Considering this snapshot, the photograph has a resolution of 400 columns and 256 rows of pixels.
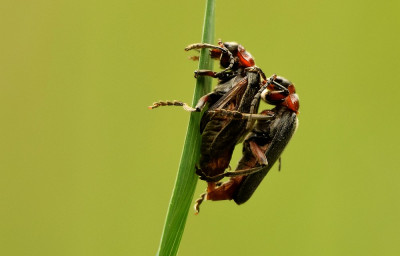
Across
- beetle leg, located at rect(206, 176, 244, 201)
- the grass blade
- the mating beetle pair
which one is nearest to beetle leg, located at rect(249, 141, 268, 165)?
the mating beetle pair

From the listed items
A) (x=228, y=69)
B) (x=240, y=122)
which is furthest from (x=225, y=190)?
(x=228, y=69)

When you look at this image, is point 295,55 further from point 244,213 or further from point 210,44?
point 210,44

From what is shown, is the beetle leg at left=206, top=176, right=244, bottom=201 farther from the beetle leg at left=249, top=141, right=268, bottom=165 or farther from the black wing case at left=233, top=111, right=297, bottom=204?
the beetle leg at left=249, top=141, right=268, bottom=165

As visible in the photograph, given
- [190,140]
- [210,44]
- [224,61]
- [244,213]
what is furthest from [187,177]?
[244,213]

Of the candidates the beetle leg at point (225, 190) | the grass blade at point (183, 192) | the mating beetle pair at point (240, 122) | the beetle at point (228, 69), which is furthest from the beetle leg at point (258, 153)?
the grass blade at point (183, 192)

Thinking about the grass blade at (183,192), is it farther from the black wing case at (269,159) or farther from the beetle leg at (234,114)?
the black wing case at (269,159)

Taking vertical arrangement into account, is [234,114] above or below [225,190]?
above

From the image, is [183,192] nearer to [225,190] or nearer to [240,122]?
[240,122]

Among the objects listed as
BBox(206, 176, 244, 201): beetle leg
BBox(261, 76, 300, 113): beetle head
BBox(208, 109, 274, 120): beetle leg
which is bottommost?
BBox(206, 176, 244, 201): beetle leg
